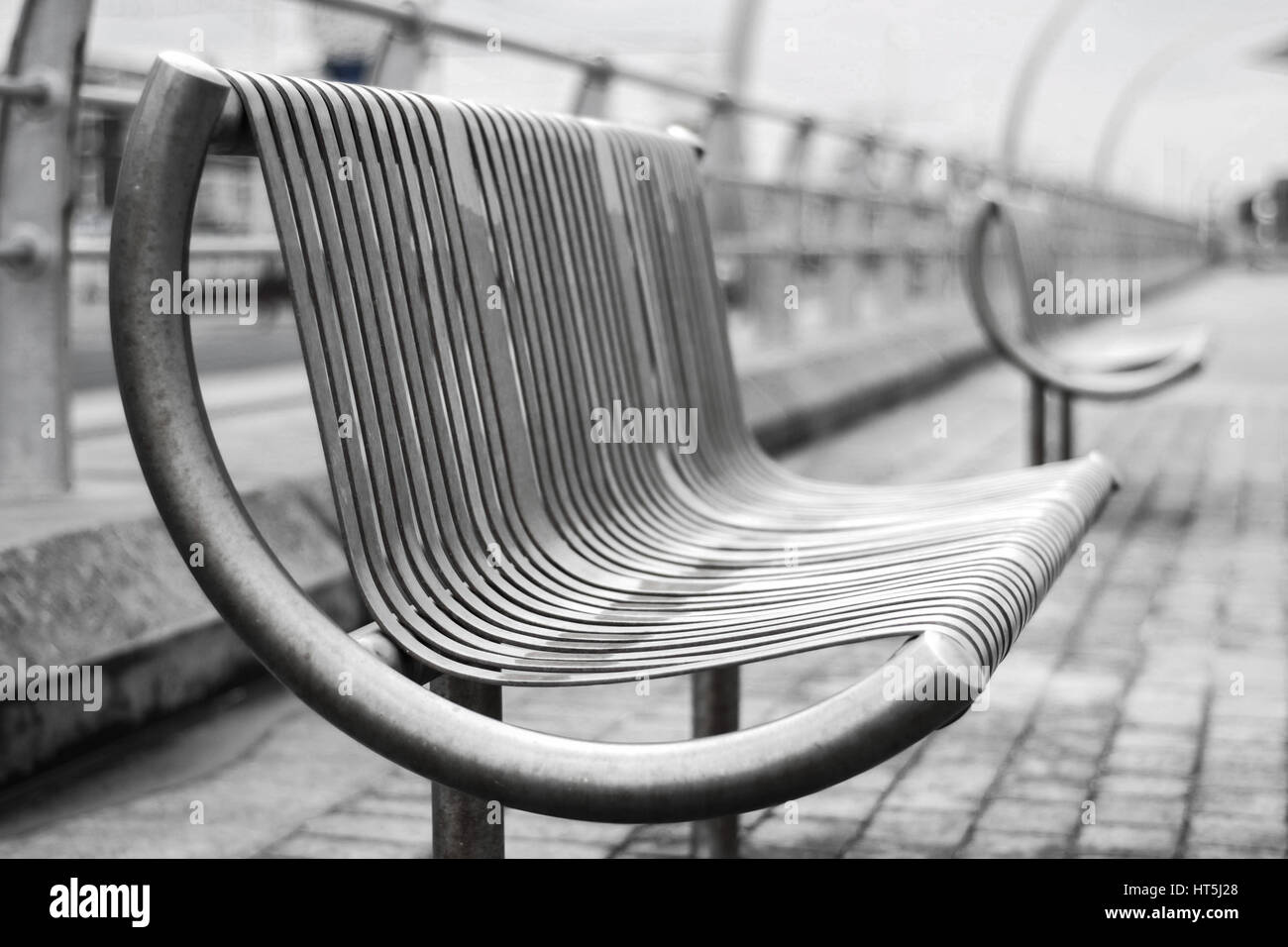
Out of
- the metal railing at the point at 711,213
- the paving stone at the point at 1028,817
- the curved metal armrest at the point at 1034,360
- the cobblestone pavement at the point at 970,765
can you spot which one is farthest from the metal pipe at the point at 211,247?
the curved metal armrest at the point at 1034,360

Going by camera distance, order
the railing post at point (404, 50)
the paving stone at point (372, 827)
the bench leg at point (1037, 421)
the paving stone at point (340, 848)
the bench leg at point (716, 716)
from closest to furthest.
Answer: the bench leg at point (716, 716) < the paving stone at point (340, 848) < the paving stone at point (372, 827) < the railing post at point (404, 50) < the bench leg at point (1037, 421)

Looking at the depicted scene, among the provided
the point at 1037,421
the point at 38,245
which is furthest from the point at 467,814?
the point at 1037,421

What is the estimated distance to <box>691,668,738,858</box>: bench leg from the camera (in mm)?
2746

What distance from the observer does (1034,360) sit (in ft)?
21.1

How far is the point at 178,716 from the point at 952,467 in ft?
15.1

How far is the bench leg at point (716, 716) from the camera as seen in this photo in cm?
275

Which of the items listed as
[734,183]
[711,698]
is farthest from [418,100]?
[734,183]

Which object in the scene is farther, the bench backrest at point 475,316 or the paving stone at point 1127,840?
the paving stone at point 1127,840

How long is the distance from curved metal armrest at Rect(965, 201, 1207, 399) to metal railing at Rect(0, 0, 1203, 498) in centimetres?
103

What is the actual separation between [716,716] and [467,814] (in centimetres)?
88

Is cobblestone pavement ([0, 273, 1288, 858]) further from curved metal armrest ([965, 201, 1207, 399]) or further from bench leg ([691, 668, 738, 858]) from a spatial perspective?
curved metal armrest ([965, 201, 1207, 399])

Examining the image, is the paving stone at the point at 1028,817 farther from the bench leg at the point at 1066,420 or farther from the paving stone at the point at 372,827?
the bench leg at the point at 1066,420

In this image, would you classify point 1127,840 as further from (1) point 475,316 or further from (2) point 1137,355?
(2) point 1137,355
